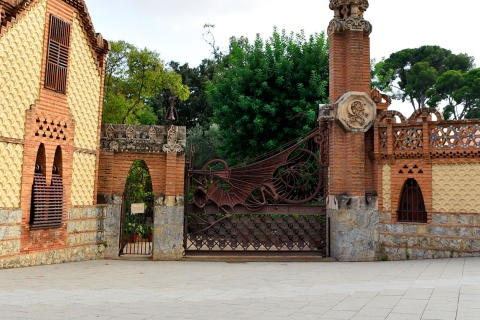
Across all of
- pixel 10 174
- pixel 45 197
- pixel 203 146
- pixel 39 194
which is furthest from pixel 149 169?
pixel 203 146

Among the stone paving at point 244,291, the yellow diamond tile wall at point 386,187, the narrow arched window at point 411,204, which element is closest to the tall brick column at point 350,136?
the yellow diamond tile wall at point 386,187

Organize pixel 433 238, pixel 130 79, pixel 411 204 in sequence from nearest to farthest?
pixel 433 238
pixel 411 204
pixel 130 79

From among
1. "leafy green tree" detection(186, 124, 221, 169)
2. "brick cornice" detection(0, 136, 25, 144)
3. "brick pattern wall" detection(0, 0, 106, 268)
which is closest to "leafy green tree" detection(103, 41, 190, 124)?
"leafy green tree" detection(186, 124, 221, 169)

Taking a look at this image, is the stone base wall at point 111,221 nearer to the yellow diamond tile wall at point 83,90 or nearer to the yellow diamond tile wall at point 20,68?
the yellow diamond tile wall at point 83,90

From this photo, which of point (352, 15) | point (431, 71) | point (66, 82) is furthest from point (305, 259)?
point (431, 71)

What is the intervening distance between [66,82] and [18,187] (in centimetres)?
269

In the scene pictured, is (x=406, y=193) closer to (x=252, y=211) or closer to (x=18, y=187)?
(x=252, y=211)

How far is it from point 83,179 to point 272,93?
338 inches

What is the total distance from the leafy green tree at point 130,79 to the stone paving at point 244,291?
1372cm

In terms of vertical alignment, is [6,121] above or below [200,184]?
above

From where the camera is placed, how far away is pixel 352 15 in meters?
11.5

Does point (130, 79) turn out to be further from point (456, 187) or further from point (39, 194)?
point (456, 187)

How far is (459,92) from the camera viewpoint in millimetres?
36812

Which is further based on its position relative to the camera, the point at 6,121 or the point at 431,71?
the point at 431,71
